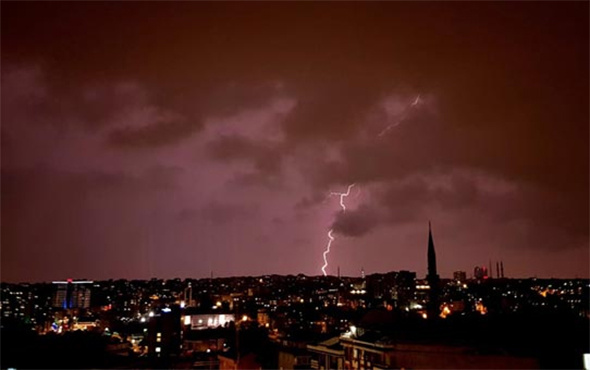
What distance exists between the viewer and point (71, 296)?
123438 mm

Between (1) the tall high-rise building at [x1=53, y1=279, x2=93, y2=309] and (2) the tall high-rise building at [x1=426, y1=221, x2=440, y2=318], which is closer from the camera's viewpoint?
(2) the tall high-rise building at [x1=426, y1=221, x2=440, y2=318]

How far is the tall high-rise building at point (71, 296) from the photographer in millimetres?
121562

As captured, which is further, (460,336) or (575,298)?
(575,298)

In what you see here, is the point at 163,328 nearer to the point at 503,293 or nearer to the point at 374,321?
the point at 374,321

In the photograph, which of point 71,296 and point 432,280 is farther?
point 71,296

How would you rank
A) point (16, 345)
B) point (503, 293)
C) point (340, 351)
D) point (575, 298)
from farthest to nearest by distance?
point (503, 293), point (575, 298), point (16, 345), point (340, 351)

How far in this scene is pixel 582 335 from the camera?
24.4 metres

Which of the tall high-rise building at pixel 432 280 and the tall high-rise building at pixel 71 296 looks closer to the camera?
the tall high-rise building at pixel 432 280

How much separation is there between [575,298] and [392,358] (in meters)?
81.5

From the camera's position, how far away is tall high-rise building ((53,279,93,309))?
12156 cm

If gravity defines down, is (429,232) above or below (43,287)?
above

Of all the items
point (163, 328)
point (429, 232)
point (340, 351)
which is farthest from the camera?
point (429, 232)

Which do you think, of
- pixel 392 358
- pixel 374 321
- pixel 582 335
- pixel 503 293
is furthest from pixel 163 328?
→ pixel 503 293

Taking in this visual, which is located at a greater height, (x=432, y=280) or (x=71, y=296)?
(x=432, y=280)
